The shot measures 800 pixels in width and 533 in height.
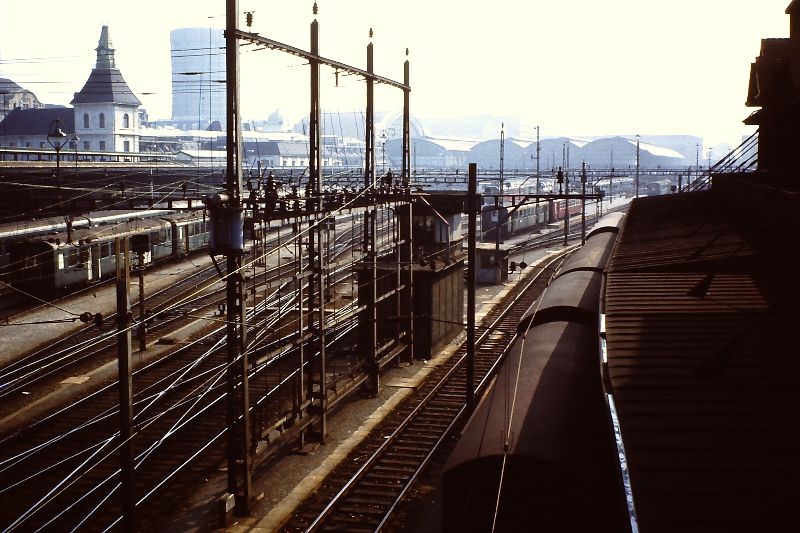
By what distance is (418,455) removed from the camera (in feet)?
57.8

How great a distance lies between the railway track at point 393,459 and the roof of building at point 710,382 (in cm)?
568

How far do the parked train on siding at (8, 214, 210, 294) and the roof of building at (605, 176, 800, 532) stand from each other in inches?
779

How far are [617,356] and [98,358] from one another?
66.6 feet

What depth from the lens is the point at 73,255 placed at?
34.5 meters

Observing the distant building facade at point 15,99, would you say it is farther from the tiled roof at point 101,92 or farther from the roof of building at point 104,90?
the tiled roof at point 101,92

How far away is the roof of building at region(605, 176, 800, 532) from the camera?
5.54 m

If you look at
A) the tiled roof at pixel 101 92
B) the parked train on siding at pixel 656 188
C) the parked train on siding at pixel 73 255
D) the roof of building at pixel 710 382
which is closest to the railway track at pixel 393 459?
the roof of building at pixel 710 382

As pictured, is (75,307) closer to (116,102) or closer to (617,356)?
(617,356)

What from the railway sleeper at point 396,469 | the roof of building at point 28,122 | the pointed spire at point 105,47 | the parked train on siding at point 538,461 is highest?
the pointed spire at point 105,47

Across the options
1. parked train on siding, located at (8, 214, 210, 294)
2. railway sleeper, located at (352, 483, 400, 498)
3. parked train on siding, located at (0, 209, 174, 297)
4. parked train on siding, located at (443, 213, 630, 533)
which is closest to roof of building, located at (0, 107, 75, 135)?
parked train on siding, located at (8, 214, 210, 294)

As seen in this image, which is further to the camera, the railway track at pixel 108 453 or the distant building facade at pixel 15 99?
the distant building facade at pixel 15 99

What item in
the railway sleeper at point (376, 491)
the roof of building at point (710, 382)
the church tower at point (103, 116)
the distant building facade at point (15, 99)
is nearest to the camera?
the roof of building at point (710, 382)

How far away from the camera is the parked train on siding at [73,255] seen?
1270 inches

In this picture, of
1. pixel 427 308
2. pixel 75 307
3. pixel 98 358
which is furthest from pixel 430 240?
pixel 75 307
